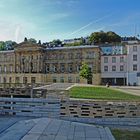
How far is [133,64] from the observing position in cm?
8144

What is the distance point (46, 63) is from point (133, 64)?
25753 millimetres

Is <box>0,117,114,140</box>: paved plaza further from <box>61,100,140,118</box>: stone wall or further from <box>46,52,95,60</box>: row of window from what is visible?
<box>46,52,95,60</box>: row of window

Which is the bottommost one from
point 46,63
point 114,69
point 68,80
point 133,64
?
point 68,80

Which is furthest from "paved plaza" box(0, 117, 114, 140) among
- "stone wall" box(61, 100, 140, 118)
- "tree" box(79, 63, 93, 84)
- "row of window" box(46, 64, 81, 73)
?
"row of window" box(46, 64, 81, 73)

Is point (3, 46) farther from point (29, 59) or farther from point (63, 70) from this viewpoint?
point (63, 70)

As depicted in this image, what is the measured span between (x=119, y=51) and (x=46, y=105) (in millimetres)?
73806

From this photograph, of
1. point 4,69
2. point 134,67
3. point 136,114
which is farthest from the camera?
point 4,69

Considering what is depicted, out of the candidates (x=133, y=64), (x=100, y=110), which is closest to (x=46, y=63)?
(x=133, y=64)

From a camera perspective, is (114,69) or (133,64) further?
(114,69)

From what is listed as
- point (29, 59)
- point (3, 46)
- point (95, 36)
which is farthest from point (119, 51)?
point (3, 46)

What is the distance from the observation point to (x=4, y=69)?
97.7 m

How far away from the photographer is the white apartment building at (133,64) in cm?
8041

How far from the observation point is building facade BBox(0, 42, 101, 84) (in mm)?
85938

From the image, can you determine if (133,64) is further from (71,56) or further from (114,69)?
(71,56)
